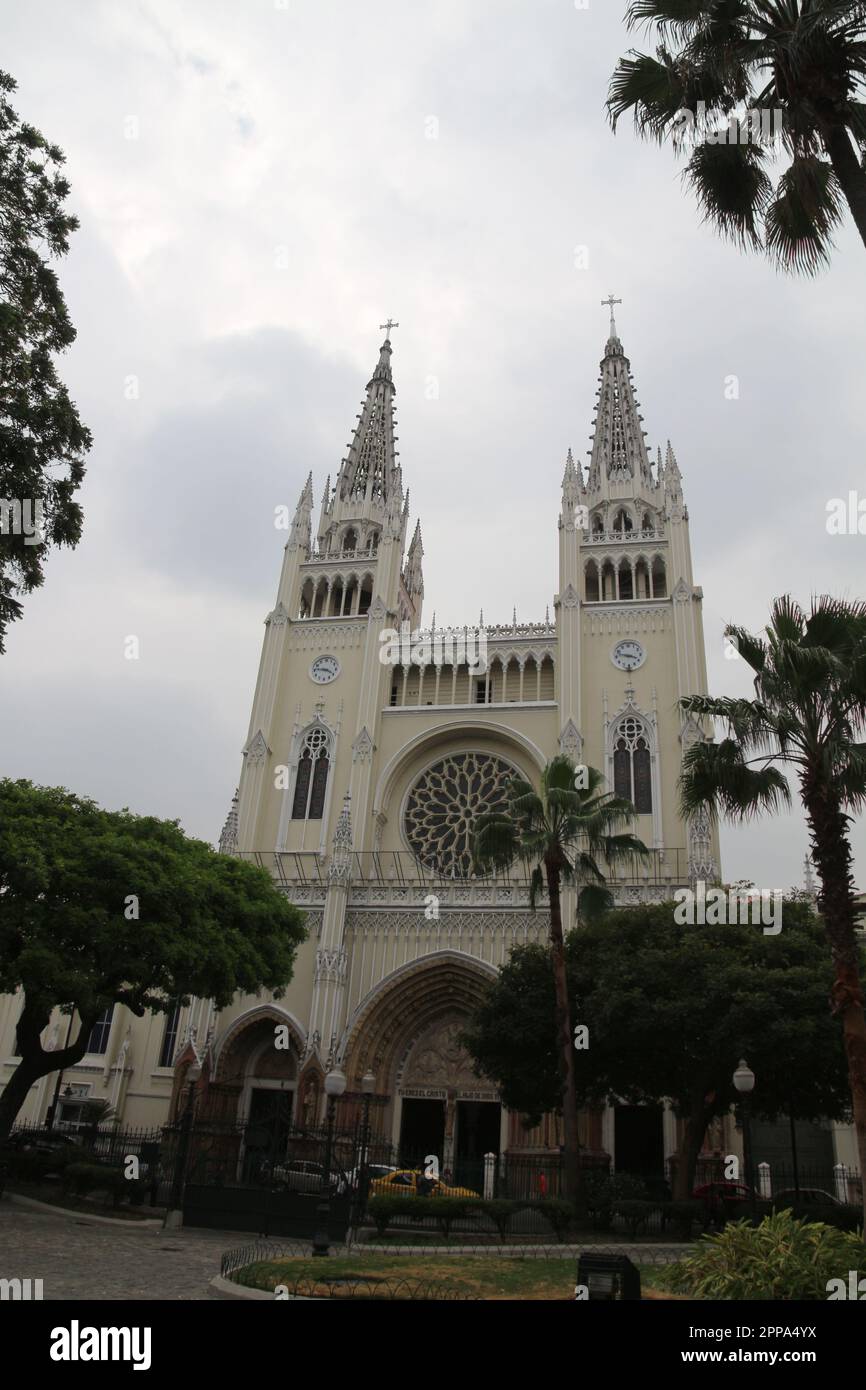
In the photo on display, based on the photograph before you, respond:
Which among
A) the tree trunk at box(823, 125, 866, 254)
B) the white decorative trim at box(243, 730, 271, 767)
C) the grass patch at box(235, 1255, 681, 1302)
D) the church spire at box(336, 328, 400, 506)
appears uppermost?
the church spire at box(336, 328, 400, 506)

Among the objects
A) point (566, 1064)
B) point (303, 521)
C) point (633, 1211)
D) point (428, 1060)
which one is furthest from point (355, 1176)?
point (303, 521)

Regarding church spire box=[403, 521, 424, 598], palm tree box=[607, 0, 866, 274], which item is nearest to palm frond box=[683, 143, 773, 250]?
palm tree box=[607, 0, 866, 274]

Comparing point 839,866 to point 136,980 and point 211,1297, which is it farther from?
point 136,980

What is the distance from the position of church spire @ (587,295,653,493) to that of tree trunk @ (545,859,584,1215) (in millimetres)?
25820

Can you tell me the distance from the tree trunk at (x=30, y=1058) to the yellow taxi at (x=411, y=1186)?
6800mm

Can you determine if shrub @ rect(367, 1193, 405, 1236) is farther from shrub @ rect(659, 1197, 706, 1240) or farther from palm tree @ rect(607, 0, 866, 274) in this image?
palm tree @ rect(607, 0, 866, 274)

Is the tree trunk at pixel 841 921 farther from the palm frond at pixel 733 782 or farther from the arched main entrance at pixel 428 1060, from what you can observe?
the arched main entrance at pixel 428 1060

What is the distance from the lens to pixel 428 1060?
1174 inches

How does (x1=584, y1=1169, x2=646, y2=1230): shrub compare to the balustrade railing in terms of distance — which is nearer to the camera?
(x1=584, y1=1169, x2=646, y2=1230): shrub

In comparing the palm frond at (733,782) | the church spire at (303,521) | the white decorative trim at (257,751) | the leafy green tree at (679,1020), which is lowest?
the leafy green tree at (679,1020)

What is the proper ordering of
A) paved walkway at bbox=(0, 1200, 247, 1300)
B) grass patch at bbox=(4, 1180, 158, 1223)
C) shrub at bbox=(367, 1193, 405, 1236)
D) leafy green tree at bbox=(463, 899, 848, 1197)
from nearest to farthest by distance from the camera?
paved walkway at bbox=(0, 1200, 247, 1300) < shrub at bbox=(367, 1193, 405, 1236) < grass patch at bbox=(4, 1180, 158, 1223) < leafy green tree at bbox=(463, 899, 848, 1197)

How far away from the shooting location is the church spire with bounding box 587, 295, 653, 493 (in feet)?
136

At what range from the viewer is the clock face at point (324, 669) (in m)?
36.9

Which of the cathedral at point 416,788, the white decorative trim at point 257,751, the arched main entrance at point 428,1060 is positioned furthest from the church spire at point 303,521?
the arched main entrance at point 428,1060
